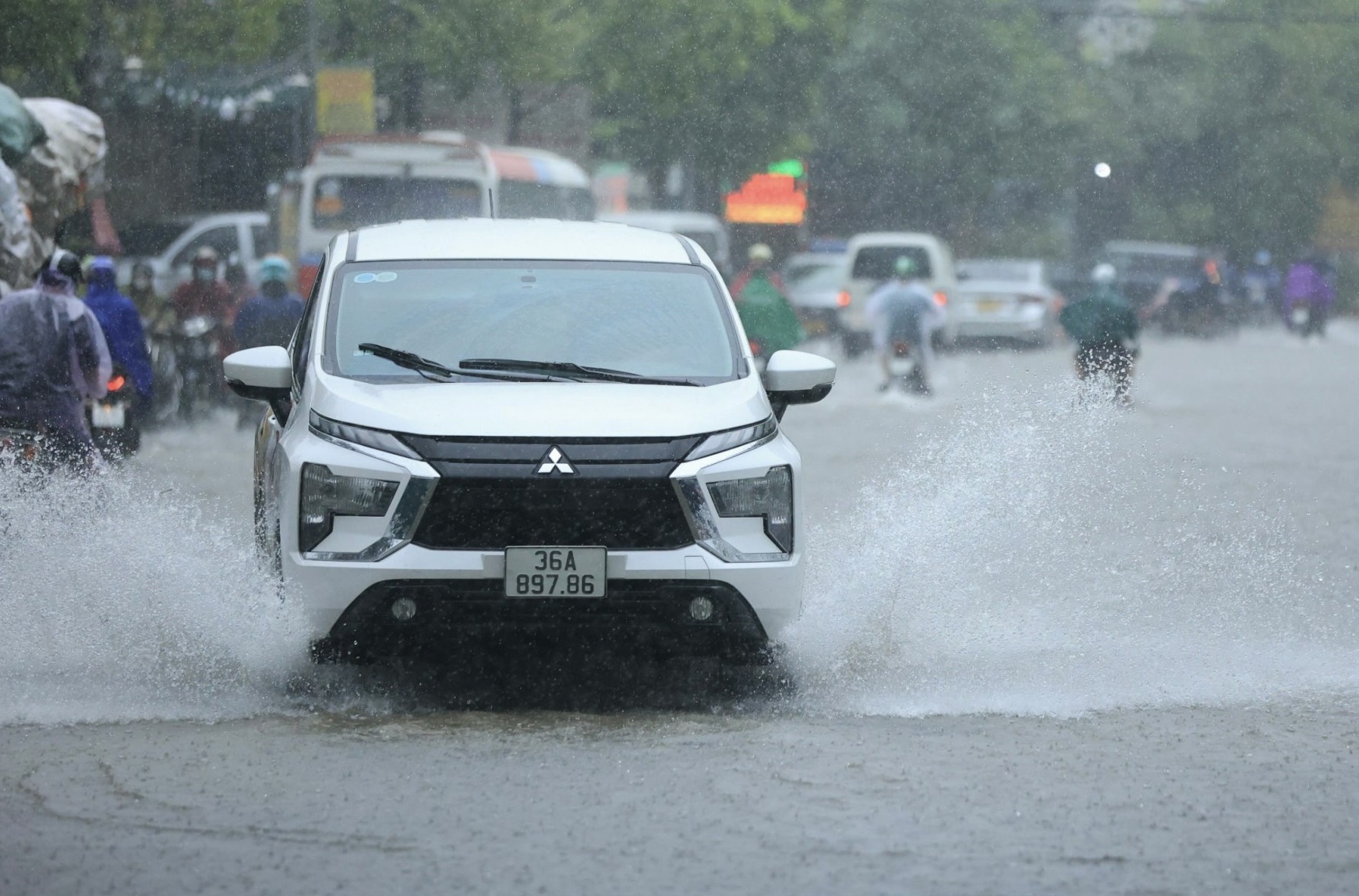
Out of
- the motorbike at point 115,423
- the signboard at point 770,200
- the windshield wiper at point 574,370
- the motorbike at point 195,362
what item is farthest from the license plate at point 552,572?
the signboard at point 770,200

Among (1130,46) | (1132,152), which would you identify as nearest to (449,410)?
(1132,152)

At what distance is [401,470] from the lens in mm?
7117

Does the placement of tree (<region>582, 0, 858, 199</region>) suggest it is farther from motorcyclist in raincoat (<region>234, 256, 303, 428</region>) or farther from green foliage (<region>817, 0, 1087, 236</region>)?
motorcyclist in raincoat (<region>234, 256, 303, 428</region>)

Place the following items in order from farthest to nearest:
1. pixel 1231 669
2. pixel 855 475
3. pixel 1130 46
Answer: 1. pixel 1130 46
2. pixel 855 475
3. pixel 1231 669

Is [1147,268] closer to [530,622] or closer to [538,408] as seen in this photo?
[538,408]

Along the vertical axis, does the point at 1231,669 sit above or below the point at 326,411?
below

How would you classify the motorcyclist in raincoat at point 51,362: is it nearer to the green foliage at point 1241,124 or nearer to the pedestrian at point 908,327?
the pedestrian at point 908,327

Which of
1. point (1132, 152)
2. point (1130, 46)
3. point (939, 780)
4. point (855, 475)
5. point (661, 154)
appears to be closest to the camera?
point (939, 780)

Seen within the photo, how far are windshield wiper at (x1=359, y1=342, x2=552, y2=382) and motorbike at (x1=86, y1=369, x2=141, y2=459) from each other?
501cm

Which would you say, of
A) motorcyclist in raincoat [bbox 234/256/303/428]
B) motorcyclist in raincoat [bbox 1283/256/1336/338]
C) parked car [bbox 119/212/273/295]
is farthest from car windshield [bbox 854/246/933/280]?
motorcyclist in raincoat [bbox 234/256/303/428]

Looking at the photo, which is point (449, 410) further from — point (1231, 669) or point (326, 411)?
point (1231, 669)

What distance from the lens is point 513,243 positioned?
8.60m

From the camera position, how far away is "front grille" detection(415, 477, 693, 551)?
23.4 feet

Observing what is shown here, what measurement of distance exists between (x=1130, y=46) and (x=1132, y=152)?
7214 mm
